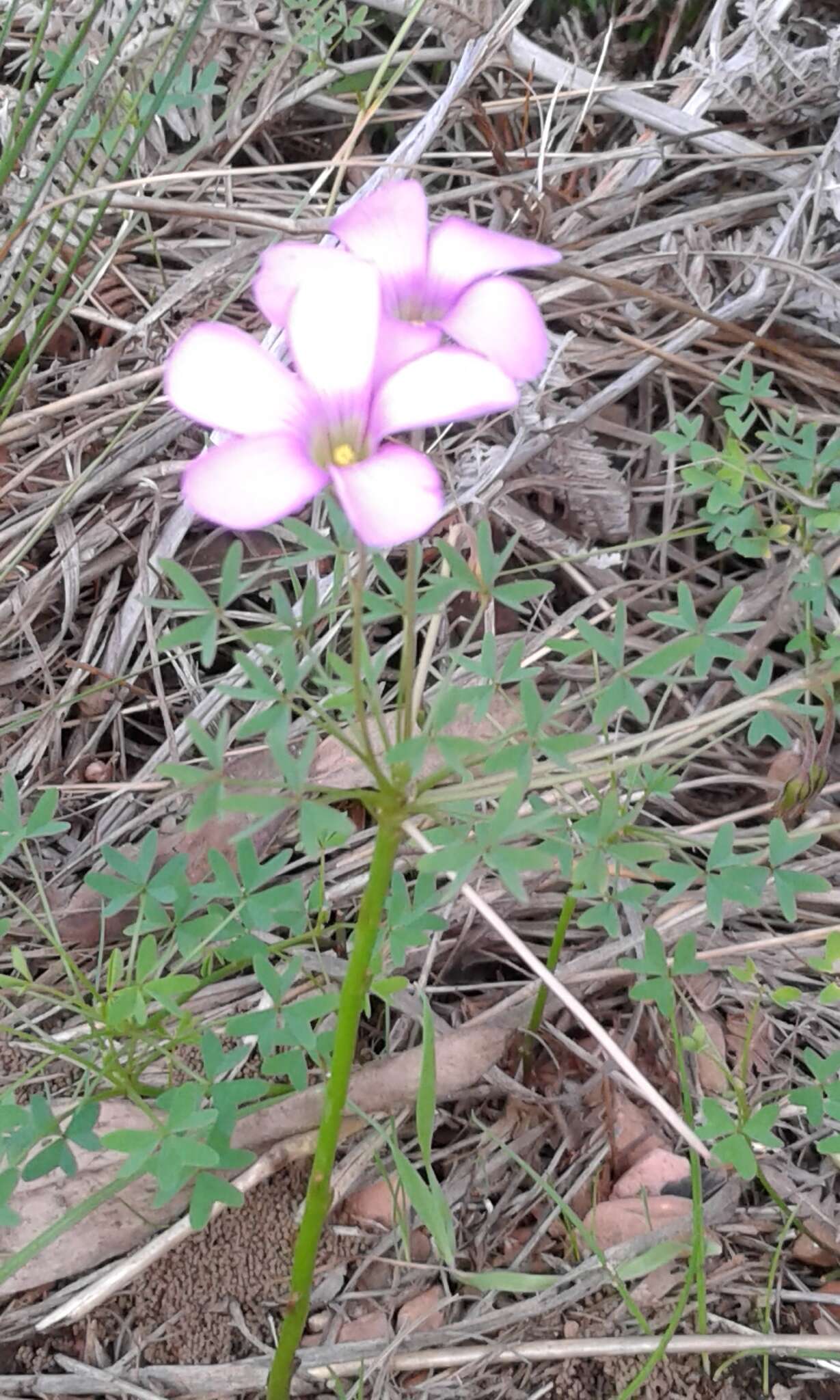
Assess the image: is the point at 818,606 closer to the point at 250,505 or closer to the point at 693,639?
the point at 693,639

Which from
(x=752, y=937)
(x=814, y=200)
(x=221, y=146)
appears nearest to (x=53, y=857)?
(x=752, y=937)

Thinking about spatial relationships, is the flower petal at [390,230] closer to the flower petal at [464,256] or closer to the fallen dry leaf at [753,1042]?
the flower petal at [464,256]

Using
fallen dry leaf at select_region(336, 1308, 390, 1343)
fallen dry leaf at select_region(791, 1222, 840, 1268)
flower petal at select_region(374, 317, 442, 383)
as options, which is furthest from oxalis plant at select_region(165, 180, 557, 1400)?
fallen dry leaf at select_region(791, 1222, 840, 1268)

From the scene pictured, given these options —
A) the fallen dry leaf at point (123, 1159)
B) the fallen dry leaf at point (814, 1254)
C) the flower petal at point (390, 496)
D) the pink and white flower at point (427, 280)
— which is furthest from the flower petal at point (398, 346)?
the fallen dry leaf at point (814, 1254)

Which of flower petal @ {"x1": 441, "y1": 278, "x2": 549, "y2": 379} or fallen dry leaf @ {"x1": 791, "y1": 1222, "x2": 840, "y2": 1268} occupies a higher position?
flower petal @ {"x1": 441, "y1": 278, "x2": 549, "y2": 379}

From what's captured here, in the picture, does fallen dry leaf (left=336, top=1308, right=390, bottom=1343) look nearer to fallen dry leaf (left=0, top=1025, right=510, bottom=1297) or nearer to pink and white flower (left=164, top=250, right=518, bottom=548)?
fallen dry leaf (left=0, top=1025, right=510, bottom=1297)
